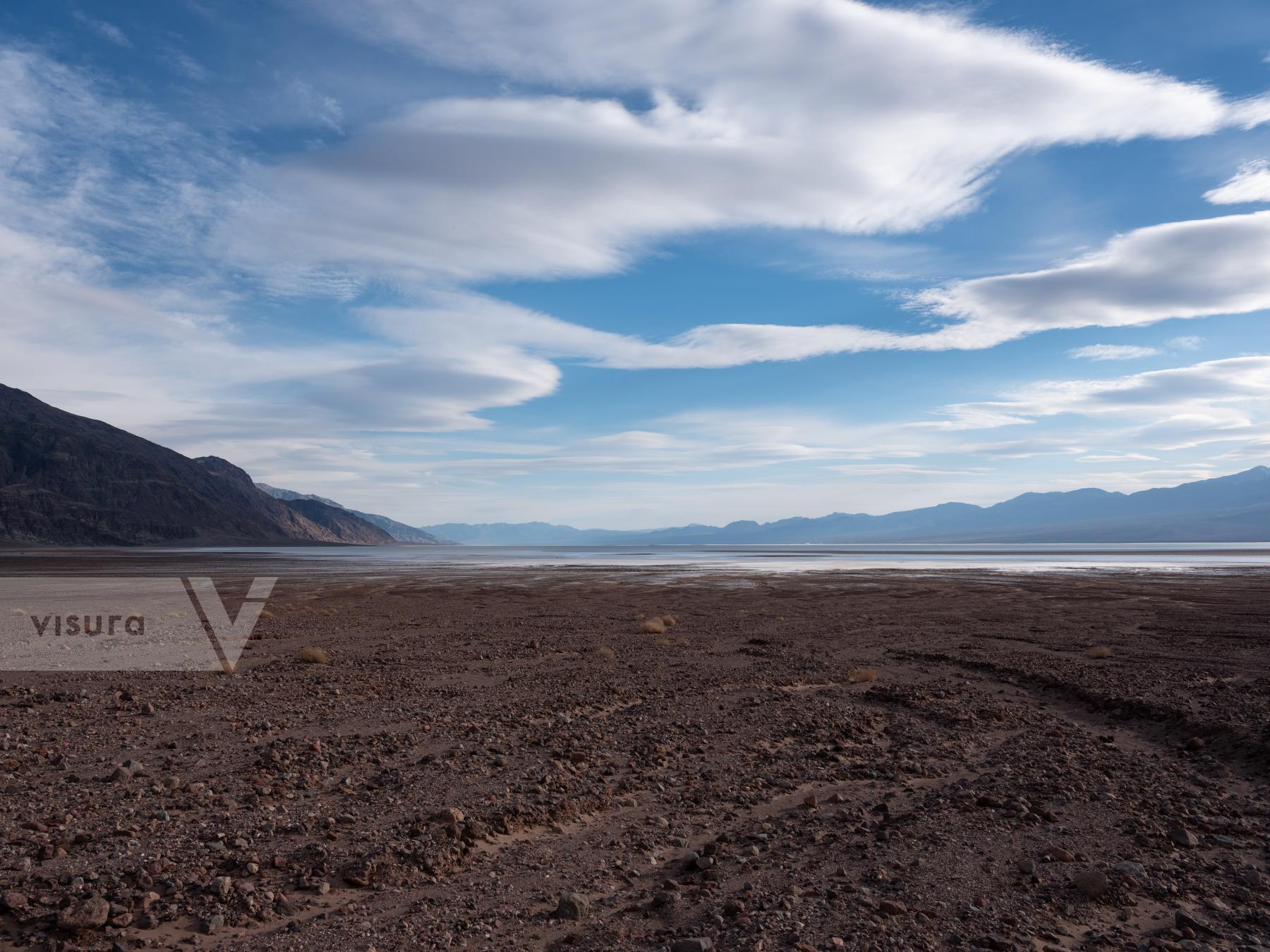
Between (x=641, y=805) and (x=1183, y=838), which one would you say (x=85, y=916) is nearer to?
(x=641, y=805)

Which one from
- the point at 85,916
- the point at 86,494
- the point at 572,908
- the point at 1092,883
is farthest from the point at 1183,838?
the point at 86,494

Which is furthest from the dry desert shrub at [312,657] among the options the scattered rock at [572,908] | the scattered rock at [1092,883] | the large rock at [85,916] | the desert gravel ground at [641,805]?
the scattered rock at [1092,883]

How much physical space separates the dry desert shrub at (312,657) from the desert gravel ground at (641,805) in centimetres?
28

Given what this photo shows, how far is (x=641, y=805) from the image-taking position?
803 centimetres

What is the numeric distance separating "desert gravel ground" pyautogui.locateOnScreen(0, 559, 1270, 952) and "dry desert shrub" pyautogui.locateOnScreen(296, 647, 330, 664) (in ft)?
0.92

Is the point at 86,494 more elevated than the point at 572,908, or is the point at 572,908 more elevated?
the point at 86,494

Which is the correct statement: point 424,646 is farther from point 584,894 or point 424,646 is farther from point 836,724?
point 584,894

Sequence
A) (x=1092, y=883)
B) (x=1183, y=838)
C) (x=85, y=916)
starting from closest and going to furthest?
(x=85, y=916) < (x=1092, y=883) < (x=1183, y=838)

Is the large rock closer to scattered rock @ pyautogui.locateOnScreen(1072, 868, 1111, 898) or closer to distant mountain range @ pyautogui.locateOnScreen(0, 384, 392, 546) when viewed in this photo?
scattered rock @ pyautogui.locateOnScreen(1072, 868, 1111, 898)

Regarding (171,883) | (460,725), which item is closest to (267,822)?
(171,883)

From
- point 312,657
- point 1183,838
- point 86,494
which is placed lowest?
point 1183,838

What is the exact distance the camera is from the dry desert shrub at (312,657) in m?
16.5

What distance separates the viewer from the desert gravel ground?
5523 millimetres

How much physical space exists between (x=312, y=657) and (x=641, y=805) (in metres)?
10.9
